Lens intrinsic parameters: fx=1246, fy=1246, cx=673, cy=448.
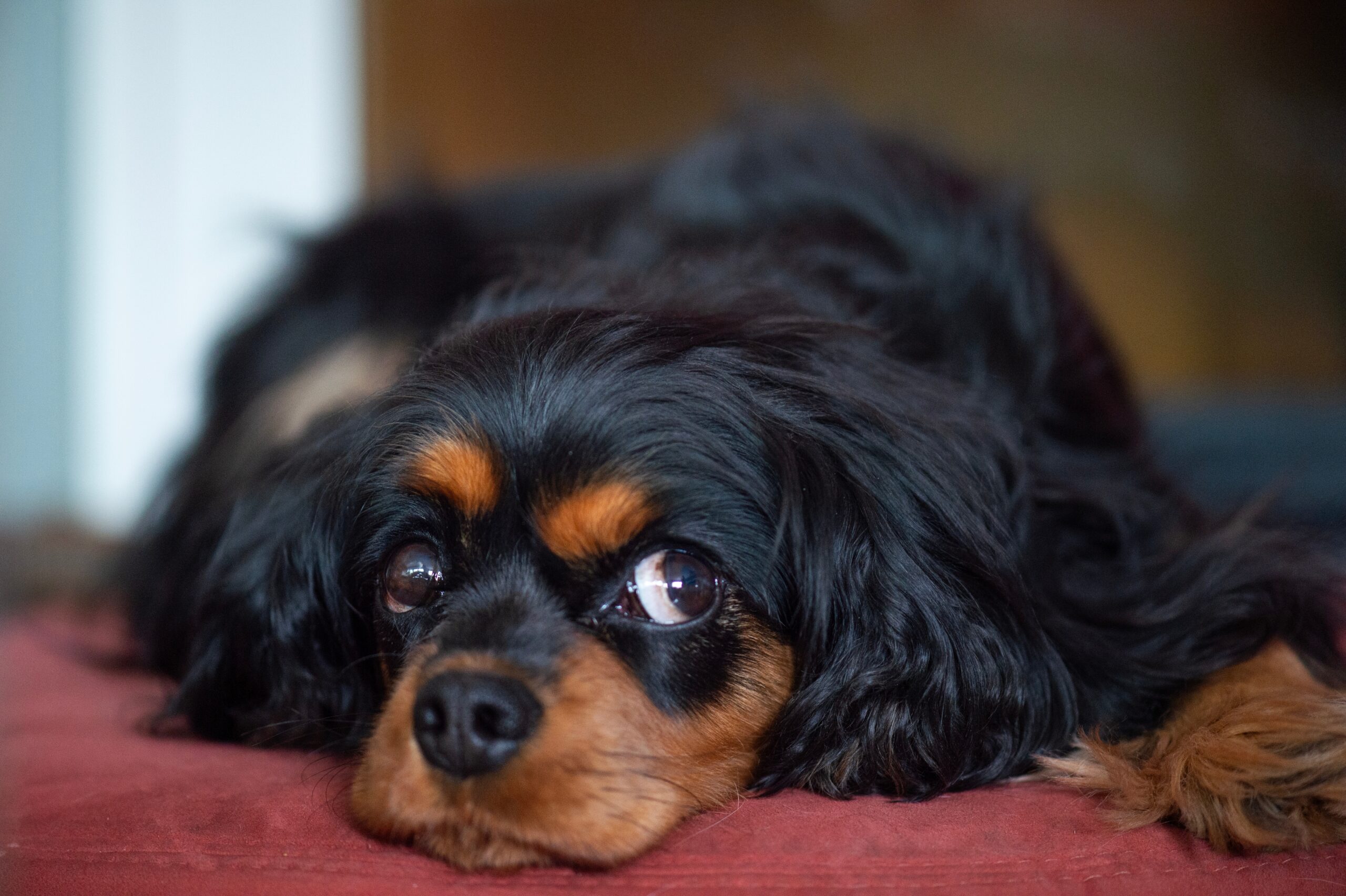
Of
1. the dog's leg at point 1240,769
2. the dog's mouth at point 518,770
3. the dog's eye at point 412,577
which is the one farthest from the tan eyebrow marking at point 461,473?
the dog's leg at point 1240,769

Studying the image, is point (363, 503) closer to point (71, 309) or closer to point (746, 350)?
point (746, 350)

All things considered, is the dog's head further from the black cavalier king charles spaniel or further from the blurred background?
the blurred background

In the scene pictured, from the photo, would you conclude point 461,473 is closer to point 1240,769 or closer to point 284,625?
point 284,625

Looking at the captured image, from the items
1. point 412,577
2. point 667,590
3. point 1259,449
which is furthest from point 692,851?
point 1259,449

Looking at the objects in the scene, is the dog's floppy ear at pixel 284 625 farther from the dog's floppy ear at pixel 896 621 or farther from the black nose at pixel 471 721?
the dog's floppy ear at pixel 896 621

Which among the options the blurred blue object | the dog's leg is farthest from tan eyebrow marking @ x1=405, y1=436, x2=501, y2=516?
the blurred blue object

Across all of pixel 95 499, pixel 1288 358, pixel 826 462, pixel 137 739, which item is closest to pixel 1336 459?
pixel 826 462
